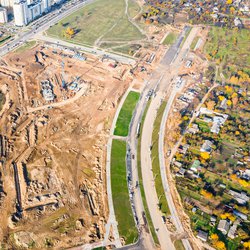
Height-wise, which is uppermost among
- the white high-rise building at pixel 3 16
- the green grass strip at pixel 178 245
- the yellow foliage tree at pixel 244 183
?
the white high-rise building at pixel 3 16

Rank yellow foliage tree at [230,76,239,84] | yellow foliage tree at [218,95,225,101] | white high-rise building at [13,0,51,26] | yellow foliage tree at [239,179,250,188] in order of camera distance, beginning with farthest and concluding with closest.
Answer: white high-rise building at [13,0,51,26]
yellow foliage tree at [230,76,239,84]
yellow foliage tree at [218,95,225,101]
yellow foliage tree at [239,179,250,188]

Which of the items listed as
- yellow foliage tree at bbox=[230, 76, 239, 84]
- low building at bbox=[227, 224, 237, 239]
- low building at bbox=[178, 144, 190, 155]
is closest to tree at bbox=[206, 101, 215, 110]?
yellow foliage tree at bbox=[230, 76, 239, 84]

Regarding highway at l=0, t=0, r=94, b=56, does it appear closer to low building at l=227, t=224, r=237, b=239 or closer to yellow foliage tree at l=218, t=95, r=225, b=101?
yellow foliage tree at l=218, t=95, r=225, b=101

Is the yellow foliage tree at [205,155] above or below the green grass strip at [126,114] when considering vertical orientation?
below

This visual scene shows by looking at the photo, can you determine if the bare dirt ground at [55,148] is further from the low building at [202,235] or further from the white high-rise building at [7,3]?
the white high-rise building at [7,3]

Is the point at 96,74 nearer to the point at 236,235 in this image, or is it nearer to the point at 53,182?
the point at 53,182

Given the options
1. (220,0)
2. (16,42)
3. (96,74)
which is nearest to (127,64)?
(96,74)

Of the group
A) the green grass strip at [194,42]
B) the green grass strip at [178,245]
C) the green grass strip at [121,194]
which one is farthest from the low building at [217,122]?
the green grass strip at [194,42]

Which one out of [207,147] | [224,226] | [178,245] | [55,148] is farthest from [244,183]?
[55,148]
